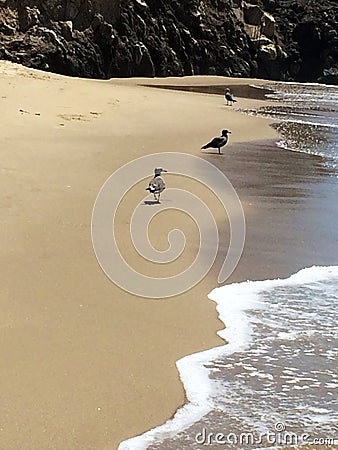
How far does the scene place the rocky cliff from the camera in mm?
30609

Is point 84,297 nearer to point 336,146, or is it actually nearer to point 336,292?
point 336,292

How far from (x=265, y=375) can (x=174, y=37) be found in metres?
37.8

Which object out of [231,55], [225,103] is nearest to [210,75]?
[231,55]

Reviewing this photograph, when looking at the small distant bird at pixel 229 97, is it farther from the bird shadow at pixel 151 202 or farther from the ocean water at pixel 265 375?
the ocean water at pixel 265 375

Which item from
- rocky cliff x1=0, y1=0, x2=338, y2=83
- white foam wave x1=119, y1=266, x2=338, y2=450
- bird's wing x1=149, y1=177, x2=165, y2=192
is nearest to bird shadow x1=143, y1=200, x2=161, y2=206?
bird's wing x1=149, y1=177, x2=165, y2=192

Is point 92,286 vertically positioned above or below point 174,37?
below

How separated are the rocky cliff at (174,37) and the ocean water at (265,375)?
26991 mm

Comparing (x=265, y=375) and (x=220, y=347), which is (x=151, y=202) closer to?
(x=220, y=347)

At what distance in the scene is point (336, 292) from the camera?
14.1 ft

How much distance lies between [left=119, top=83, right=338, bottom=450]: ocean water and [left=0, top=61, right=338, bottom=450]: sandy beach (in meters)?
0.10

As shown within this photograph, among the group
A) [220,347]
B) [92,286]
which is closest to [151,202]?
[92,286]

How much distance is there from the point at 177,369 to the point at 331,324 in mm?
1077

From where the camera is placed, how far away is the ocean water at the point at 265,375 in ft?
8.52

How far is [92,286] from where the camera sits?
13.3ft
